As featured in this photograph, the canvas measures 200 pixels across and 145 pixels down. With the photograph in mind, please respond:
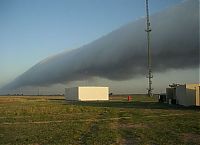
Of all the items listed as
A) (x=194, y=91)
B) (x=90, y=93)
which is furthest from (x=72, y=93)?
(x=194, y=91)

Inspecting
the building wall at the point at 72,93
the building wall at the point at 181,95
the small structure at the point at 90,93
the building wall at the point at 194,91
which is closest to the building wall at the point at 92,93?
the small structure at the point at 90,93

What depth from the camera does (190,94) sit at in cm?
5066

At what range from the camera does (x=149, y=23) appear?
90062mm

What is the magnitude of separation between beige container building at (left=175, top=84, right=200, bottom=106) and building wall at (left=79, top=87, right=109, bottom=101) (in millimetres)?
46916

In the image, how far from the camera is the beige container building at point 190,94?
49253mm

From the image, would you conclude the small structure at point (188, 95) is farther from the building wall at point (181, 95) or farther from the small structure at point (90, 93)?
the small structure at point (90, 93)

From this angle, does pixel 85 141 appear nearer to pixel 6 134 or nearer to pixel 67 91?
pixel 6 134

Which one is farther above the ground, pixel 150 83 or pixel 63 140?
pixel 150 83

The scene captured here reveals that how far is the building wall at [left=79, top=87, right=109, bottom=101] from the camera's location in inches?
3862

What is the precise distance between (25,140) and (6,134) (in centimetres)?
343

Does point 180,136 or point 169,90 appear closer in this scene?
point 180,136

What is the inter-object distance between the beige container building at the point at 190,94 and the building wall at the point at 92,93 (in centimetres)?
4692

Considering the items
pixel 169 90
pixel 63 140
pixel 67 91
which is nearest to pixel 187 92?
pixel 169 90

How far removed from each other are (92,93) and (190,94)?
169 feet
